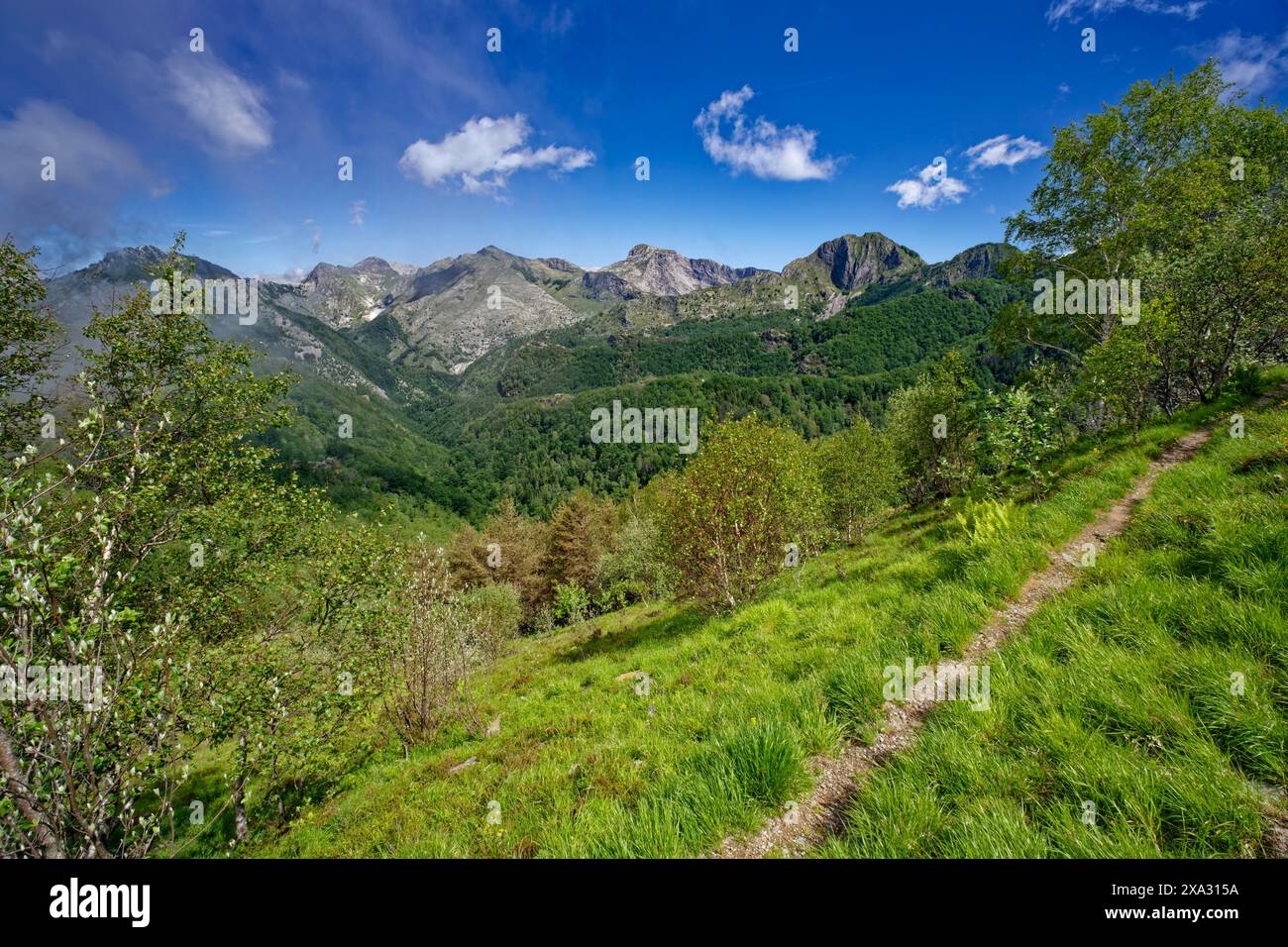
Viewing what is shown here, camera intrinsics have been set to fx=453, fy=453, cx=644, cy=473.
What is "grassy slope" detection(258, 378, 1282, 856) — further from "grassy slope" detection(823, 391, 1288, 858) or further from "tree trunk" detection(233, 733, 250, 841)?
"tree trunk" detection(233, 733, 250, 841)

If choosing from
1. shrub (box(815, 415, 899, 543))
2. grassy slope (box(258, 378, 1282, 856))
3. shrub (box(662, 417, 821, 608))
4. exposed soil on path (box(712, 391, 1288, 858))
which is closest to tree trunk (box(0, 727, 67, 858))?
grassy slope (box(258, 378, 1282, 856))

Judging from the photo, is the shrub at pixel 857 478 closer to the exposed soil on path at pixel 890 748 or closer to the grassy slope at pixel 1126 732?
the exposed soil on path at pixel 890 748

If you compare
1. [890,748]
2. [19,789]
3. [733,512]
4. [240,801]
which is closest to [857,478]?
[733,512]

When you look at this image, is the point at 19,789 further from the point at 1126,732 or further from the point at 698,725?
the point at 1126,732

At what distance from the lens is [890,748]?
16.1 feet

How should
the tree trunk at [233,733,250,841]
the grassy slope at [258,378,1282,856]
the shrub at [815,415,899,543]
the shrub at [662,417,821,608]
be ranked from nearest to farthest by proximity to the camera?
the grassy slope at [258,378,1282,856], the tree trunk at [233,733,250,841], the shrub at [662,417,821,608], the shrub at [815,415,899,543]

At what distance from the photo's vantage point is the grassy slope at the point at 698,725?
14.4 ft

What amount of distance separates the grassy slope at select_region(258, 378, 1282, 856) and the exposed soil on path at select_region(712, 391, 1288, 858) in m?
0.15

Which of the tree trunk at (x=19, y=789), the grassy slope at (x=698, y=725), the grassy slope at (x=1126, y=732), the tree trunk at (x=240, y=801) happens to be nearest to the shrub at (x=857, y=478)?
the grassy slope at (x=698, y=725)

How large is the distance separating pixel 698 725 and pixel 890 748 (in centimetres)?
259

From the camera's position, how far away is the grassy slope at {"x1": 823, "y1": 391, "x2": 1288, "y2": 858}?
9.89 ft

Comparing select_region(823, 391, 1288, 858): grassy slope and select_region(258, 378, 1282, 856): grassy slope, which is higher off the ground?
select_region(823, 391, 1288, 858): grassy slope
